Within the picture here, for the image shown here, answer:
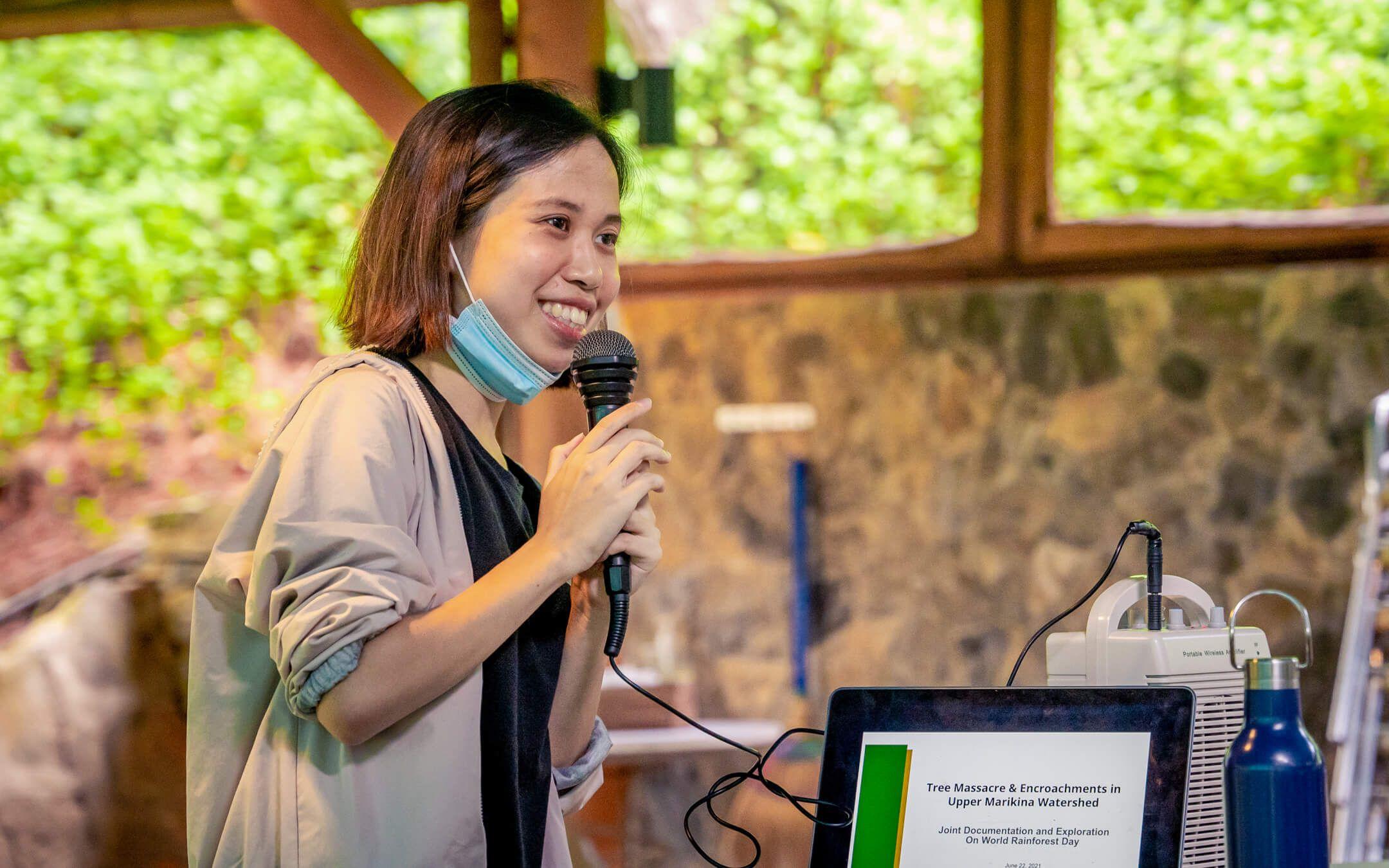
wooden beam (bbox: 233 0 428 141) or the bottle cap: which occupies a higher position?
wooden beam (bbox: 233 0 428 141)

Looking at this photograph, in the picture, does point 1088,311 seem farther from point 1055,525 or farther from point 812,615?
point 812,615

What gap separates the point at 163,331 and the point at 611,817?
3.02 meters

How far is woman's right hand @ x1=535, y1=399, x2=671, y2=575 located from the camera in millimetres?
1158

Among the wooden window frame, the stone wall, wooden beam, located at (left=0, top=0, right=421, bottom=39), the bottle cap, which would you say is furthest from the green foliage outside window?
the bottle cap

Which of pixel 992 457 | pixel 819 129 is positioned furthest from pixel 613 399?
pixel 819 129

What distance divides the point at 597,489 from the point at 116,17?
4481 millimetres

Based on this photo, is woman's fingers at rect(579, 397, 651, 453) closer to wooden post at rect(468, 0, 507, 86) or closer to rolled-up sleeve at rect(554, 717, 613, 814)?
rolled-up sleeve at rect(554, 717, 613, 814)

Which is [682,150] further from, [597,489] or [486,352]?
[597,489]

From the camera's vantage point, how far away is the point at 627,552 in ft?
4.05

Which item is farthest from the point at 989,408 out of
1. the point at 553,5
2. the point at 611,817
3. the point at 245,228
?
the point at 245,228

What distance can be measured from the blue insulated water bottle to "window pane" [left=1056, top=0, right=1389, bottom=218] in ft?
13.5

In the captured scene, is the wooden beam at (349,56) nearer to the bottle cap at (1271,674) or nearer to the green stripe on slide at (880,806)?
the green stripe on slide at (880,806)

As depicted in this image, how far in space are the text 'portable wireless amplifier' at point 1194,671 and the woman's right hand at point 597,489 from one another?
1.40ft

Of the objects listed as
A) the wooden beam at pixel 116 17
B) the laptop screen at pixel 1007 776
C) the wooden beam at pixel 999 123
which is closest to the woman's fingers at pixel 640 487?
the laptop screen at pixel 1007 776
